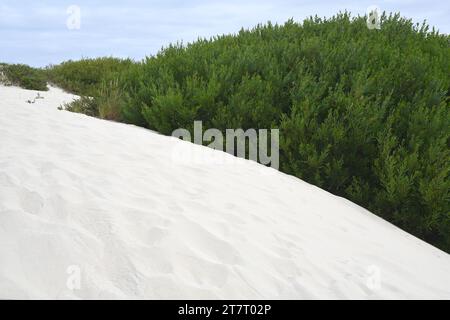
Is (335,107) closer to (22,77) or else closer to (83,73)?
(22,77)

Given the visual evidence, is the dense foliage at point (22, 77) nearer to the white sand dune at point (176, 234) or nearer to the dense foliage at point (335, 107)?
the dense foliage at point (335, 107)

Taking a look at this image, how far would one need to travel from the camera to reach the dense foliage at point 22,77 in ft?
46.0

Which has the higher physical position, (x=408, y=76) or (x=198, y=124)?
(x=408, y=76)

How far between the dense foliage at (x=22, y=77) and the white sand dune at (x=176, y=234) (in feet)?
31.8

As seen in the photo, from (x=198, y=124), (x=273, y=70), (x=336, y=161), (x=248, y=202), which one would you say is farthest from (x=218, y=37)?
(x=248, y=202)

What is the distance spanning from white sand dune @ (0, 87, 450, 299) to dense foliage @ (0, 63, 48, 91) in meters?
9.68

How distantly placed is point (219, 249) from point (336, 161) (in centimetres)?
308

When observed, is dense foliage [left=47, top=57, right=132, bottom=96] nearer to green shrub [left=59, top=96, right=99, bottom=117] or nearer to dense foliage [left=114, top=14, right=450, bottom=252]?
green shrub [left=59, top=96, right=99, bottom=117]

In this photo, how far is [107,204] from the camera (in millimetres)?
3623

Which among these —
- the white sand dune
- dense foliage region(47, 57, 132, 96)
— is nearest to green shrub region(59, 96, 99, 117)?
the white sand dune

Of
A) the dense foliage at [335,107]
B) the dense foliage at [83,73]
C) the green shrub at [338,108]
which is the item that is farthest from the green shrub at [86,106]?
the dense foliage at [83,73]

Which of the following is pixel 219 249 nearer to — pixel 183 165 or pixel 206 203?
pixel 206 203

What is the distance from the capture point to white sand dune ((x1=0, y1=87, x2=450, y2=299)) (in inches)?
110
